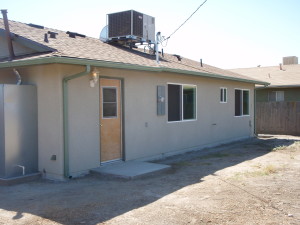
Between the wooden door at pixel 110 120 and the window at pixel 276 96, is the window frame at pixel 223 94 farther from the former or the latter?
the window at pixel 276 96

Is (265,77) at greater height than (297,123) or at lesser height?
greater

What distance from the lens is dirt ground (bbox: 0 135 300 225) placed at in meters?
4.95

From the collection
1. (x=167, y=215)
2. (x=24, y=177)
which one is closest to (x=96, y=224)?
(x=167, y=215)

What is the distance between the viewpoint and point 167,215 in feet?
16.6

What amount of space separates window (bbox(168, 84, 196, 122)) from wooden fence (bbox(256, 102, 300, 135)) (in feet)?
25.4

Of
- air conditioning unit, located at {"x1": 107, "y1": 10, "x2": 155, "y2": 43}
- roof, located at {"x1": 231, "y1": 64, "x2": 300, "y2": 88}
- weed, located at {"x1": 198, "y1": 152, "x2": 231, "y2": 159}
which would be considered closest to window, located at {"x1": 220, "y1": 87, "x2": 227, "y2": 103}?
weed, located at {"x1": 198, "y1": 152, "x2": 231, "y2": 159}

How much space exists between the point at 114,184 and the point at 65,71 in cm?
260

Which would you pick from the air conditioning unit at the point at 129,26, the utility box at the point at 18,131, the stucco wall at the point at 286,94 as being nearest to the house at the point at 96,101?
the utility box at the point at 18,131

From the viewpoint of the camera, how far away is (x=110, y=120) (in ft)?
28.1

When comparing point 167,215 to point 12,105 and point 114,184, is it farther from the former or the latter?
point 12,105

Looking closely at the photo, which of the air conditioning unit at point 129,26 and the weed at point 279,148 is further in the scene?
the weed at point 279,148

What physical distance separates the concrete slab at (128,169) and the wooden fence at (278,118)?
11071 mm

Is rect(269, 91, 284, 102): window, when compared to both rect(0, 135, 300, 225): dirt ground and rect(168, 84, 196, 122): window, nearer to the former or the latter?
rect(168, 84, 196, 122): window

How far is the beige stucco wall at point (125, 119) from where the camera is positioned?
293 inches
